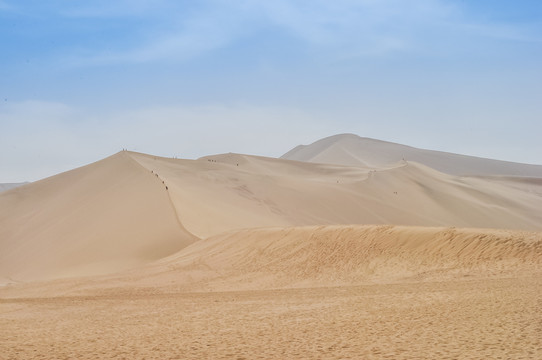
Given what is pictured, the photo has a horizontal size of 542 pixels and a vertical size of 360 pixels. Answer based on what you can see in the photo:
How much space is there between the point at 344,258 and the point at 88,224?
21170 mm

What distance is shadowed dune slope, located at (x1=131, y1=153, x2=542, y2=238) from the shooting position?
43.8 metres

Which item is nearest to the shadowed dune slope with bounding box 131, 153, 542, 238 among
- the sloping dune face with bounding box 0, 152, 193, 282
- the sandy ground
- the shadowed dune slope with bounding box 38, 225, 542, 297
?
the sloping dune face with bounding box 0, 152, 193, 282

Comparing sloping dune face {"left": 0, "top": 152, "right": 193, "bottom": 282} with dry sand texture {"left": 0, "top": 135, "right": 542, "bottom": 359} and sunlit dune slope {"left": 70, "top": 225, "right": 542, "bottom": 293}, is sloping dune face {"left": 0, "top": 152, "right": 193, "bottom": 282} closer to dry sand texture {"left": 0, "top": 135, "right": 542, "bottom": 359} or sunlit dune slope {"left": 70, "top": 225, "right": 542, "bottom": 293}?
dry sand texture {"left": 0, "top": 135, "right": 542, "bottom": 359}

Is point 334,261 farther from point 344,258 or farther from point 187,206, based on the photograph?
point 187,206

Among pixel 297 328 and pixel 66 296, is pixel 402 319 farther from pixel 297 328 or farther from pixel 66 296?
pixel 66 296

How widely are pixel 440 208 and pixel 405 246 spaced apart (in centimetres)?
3765

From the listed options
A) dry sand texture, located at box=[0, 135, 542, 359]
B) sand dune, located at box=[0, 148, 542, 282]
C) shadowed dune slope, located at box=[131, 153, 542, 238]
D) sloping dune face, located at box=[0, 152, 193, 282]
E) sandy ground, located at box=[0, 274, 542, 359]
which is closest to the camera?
sandy ground, located at box=[0, 274, 542, 359]

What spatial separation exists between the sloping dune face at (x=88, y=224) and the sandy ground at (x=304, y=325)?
1435 cm

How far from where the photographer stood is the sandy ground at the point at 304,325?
10594 mm

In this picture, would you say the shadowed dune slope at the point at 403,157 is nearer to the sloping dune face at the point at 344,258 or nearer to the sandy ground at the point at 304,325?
the sloping dune face at the point at 344,258

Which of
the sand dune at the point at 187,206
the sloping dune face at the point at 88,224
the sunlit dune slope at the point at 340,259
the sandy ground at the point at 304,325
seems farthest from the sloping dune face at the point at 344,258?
the sand dune at the point at 187,206

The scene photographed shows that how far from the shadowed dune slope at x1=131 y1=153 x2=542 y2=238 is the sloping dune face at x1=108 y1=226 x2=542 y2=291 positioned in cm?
710

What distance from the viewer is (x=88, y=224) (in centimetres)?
3938

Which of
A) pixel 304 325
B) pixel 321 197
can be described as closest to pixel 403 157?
pixel 321 197
